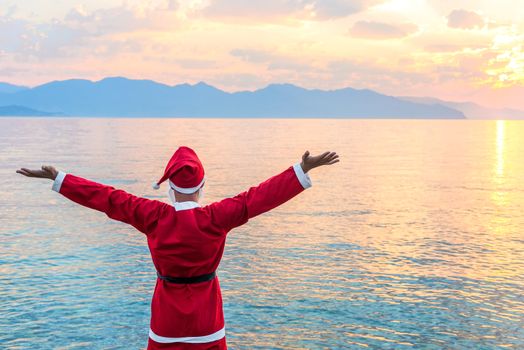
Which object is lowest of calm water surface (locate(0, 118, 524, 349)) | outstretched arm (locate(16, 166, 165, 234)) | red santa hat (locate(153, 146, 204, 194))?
calm water surface (locate(0, 118, 524, 349))

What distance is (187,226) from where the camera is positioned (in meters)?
4.91

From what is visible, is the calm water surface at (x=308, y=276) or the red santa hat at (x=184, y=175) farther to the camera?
the calm water surface at (x=308, y=276)

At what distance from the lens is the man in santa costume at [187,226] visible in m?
4.92

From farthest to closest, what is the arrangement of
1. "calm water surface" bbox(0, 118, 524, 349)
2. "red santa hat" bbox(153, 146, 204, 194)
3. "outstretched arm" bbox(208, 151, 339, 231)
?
"calm water surface" bbox(0, 118, 524, 349) < "red santa hat" bbox(153, 146, 204, 194) < "outstretched arm" bbox(208, 151, 339, 231)

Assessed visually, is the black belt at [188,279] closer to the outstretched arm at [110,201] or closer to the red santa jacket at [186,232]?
the red santa jacket at [186,232]

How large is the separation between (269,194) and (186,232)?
723 millimetres

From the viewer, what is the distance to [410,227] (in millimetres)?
20594

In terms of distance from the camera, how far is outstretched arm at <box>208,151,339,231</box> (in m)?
4.88

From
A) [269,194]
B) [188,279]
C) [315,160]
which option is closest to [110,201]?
[188,279]

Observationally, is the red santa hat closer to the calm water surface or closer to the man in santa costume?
the man in santa costume

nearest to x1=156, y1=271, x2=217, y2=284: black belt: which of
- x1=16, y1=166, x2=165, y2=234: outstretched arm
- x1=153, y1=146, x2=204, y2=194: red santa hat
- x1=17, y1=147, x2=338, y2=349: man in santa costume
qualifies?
x1=17, y1=147, x2=338, y2=349: man in santa costume

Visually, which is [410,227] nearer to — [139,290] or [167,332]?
[139,290]

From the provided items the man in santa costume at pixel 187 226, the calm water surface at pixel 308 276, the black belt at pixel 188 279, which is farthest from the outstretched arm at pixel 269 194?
the calm water surface at pixel 308 276

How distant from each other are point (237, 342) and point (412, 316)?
3407 millimetres
